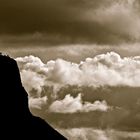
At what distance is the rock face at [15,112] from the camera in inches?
4348

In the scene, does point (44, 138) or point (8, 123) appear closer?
point (8, 123)

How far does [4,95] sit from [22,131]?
763 centimetres

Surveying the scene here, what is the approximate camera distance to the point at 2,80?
11462 centimetres

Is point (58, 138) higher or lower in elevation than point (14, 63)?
lower

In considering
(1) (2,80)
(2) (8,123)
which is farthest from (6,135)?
(1) (2,80)

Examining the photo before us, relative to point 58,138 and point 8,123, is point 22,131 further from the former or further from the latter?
point 58,138

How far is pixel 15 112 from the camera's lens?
114062 mm

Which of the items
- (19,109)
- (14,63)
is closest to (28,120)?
(19,109)

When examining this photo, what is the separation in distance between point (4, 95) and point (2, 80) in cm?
316

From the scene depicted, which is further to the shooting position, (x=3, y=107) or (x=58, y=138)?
(x=58, y=138)

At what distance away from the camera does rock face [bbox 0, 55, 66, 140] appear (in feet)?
362

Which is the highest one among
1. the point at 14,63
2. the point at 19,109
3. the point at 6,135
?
the point at 14,63

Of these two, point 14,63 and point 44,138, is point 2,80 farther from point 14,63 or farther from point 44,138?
point 44,138

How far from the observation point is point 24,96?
12012cm
